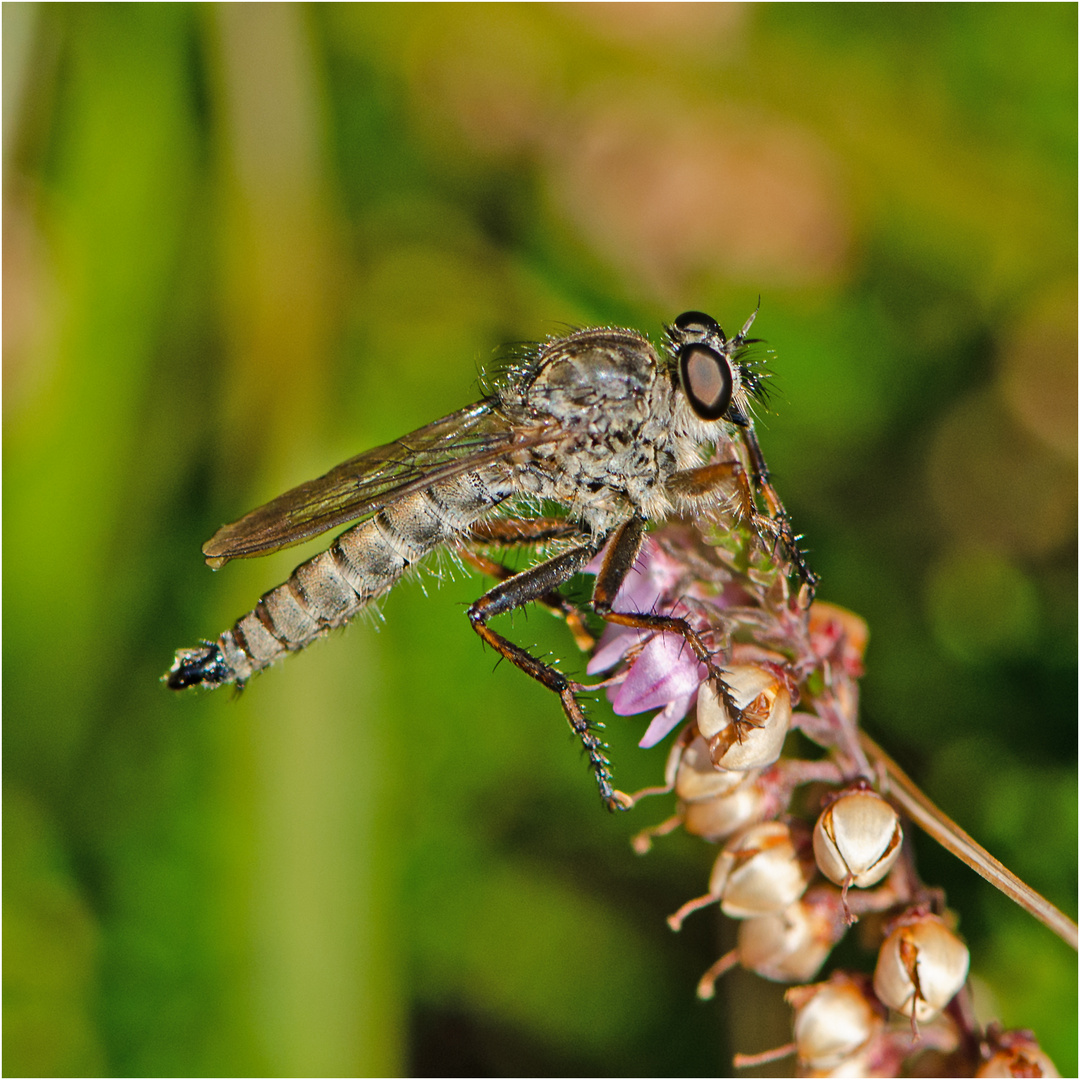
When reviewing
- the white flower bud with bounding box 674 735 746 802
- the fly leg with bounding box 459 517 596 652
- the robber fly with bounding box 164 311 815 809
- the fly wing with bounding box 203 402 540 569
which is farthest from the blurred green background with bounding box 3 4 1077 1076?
the white flower bud with bounding box 674 735 746 802

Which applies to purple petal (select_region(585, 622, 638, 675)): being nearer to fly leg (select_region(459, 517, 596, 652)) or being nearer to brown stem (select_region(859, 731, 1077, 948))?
fly leg (select_region(459, 517, 596, 652))

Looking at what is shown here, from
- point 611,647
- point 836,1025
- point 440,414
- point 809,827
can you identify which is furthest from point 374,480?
point 836,1025

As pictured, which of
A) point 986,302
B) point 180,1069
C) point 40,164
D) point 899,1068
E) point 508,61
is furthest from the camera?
point 508,61

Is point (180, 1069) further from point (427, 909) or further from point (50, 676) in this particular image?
point (50, 676)

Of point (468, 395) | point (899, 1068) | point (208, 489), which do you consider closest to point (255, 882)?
point (208, 489)

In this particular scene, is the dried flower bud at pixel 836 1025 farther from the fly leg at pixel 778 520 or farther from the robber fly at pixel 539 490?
the fly leg at pixel 778 520

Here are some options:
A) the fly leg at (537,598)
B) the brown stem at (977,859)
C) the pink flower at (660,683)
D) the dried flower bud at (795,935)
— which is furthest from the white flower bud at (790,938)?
the fly leg at (537,598)

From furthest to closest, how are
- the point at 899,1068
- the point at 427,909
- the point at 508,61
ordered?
the point at 508,61
the point at 427,909
the point at 899,1068

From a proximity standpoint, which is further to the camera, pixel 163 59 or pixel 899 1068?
pixel 163 59
